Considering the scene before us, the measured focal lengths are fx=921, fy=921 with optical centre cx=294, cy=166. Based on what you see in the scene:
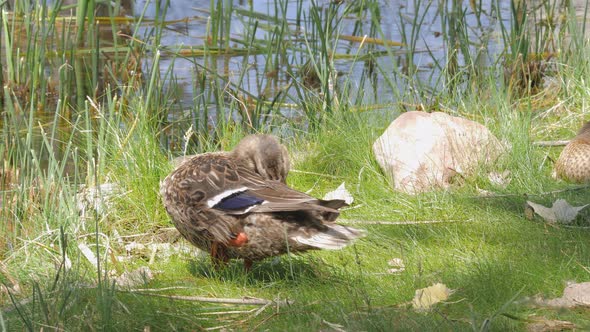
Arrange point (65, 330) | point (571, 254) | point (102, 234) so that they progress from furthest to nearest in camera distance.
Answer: point (102, 234) → point (571, 254) → point (65, 330)

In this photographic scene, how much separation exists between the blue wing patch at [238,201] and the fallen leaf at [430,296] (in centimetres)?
75

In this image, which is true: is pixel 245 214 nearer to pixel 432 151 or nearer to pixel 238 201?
pixel 238 201

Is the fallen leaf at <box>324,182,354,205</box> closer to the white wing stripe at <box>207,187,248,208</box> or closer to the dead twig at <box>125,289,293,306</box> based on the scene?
the white wing stripe at <box>207,187,248,208</box>

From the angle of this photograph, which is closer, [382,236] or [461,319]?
[461,319]

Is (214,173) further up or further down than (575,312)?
further up

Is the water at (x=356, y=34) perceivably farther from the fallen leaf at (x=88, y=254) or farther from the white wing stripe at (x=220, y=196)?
the white wing stripe at (x=220, y=196)

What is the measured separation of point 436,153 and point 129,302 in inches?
84.4

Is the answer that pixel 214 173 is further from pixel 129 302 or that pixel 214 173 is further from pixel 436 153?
pixel 436 153

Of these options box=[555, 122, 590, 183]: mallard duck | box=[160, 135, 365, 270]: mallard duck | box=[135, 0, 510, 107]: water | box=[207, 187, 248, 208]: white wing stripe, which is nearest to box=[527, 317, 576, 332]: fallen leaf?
box=[160, 135, 365, 270]: mallard duck

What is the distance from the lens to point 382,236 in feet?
14.0

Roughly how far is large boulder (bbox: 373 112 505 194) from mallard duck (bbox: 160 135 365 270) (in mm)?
1286

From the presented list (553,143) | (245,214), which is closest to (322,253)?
(245,214)

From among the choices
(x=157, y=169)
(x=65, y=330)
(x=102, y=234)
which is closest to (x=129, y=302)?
(x=65, y=330)

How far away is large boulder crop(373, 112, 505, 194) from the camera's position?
16.4 feet
